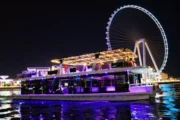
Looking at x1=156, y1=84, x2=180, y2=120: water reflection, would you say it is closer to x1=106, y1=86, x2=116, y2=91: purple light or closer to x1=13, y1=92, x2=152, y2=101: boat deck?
x1=13, y1=92, x2=152, y2=101: boat deck

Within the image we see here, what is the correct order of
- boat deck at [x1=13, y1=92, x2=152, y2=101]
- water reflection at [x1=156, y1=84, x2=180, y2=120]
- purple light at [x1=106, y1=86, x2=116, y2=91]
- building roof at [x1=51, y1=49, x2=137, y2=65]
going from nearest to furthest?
water reflection at [x1=156, y1=84, x2=180, y2=120]
boat deck at [x1=13, y1=92, x2=152, y2=101]
purple light at [x1=106, y1=86, x2=116, y2=91]
building roof at [x1=51, y1=49, x2=137, y2=65]

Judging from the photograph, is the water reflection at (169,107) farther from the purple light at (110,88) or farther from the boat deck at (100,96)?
the purple light at (110,88)

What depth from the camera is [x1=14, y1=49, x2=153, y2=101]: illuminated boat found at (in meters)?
29.1

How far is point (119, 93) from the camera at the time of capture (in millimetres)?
28984

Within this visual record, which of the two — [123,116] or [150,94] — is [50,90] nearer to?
[150,94]

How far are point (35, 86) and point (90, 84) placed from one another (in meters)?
11.0

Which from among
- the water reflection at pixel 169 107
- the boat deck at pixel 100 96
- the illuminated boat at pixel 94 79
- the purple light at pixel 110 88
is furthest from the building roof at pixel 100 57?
the water reflection at pixel 169 107

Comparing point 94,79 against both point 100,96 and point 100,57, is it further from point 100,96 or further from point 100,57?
point 100,57

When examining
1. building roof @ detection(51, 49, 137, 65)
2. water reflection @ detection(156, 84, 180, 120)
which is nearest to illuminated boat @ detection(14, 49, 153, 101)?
building roof @ detection(51, 49, 137, 65)

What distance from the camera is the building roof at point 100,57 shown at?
30.6 m

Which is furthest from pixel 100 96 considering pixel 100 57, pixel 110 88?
pixel 100 57

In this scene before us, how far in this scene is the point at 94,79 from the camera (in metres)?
32.1

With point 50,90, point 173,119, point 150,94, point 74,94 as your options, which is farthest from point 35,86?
point 173,119

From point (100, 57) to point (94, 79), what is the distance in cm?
297
